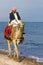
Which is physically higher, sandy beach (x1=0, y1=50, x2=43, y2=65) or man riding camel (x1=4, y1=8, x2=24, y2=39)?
man riding camel (x1=4, y1=8, x2=24, y2=39)

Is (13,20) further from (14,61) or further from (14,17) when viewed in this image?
(14,61)

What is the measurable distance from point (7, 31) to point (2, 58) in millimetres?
1138

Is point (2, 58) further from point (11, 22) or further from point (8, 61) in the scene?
point (11, 22)

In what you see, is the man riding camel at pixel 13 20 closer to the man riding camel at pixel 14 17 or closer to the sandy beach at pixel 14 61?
the man riding camel at pixel 14 17

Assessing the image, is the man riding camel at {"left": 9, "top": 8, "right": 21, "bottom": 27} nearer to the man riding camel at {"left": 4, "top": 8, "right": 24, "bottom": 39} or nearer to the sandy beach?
the man riding camel at {"left": 4, "top": 8, "right": 24, "bottom": 39}

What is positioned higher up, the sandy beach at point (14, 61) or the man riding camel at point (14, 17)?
the man riding camel at point (14, 17)

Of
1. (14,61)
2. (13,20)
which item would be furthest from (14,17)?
(14,61)

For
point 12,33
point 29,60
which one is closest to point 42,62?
point 29,60

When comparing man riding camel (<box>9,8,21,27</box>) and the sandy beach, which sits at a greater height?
man riding camel (<box>9,8,21,27</box>)

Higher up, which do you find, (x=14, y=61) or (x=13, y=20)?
(x=13, y=20)

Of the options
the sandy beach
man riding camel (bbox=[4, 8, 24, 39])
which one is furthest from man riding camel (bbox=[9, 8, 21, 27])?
the sandy beach

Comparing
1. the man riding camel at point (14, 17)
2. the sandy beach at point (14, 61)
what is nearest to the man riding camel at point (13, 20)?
the man riding camel at point (14, 17)

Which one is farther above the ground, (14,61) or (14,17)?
(14,17)

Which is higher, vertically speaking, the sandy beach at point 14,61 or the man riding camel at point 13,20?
the man riding camel at point 13,20
